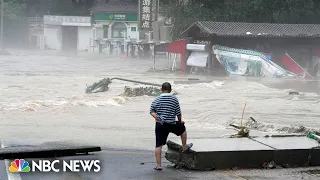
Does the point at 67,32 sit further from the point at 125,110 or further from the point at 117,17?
the point at 125,110

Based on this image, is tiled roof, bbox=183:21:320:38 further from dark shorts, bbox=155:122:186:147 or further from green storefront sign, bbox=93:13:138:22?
green storefront sign, bbox=93:13:138:22

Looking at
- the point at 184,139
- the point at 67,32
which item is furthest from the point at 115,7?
the point at 184,139

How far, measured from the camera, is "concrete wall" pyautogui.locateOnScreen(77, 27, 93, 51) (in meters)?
68.3

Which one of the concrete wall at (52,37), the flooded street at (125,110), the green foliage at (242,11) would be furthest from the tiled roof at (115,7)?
the flooded street at (125,110)

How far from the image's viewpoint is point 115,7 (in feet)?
209

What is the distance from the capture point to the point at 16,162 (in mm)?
9453

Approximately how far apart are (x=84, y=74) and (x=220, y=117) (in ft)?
65.1

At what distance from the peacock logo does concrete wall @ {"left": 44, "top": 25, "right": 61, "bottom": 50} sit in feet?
204

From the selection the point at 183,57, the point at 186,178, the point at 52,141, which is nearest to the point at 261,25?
the point at 183,57

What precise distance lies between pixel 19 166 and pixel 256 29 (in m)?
29.6

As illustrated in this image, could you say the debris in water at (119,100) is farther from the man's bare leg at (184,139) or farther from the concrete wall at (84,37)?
the concrete wall at (84,37)

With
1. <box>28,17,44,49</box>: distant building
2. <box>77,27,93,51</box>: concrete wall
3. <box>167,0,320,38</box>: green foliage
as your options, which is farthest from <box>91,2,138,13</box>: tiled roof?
<box>167,0,320,38</box>: green foliage

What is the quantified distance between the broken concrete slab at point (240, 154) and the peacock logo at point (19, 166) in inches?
93.7

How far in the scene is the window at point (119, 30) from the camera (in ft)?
211
